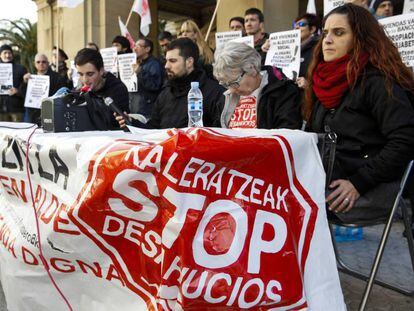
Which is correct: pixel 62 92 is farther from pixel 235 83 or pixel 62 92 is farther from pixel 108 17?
pixel 108 17

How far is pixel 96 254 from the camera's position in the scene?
5.77 feet

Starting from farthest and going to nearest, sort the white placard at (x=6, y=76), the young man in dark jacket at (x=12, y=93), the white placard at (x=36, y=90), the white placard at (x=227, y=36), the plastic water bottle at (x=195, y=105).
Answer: the young man in dark jacket at (x=12, y=93) < the white placard at (x=6, y=76) < the white placard at (x=36, y=90) < the white placard at (x=227, y=36) < the plastic water bottle at (x=195, y=105)

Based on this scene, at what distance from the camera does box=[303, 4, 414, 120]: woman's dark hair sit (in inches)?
86.4

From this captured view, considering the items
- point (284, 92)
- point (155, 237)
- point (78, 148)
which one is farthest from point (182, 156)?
point (284, 92)

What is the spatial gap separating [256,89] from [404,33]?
1.34m

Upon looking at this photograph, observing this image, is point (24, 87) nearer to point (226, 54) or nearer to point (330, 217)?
point (226, 54)

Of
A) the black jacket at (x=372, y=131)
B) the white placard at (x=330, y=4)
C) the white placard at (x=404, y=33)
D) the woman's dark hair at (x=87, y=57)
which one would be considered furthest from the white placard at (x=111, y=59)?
the black jacket at (x=372, y=131)

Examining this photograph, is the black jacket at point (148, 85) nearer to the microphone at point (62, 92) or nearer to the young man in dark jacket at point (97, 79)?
the young man in dark jacket at point (97, 79)

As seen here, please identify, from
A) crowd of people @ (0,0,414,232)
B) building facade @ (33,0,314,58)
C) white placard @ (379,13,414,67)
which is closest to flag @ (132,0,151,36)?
building facade @ (33,0,314,58)

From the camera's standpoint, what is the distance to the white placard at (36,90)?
723 cm

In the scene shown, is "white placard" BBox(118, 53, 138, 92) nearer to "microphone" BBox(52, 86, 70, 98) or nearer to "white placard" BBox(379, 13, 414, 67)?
"microphone" BBox(52, 86, 70, 98)

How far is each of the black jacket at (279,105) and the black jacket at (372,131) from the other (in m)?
0.53

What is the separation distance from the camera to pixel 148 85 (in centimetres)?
586

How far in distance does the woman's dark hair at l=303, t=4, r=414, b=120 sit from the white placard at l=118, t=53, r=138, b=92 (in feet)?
14.1
